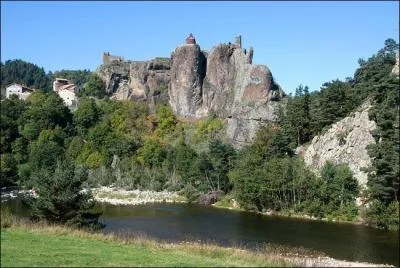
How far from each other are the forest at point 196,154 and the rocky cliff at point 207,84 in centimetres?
287

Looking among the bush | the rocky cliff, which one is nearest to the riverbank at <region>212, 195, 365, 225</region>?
the bush

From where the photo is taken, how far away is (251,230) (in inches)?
1574

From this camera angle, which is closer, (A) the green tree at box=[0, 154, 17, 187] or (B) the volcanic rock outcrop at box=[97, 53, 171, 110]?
(A) the green tree at box=[0, 154, 17, 187]

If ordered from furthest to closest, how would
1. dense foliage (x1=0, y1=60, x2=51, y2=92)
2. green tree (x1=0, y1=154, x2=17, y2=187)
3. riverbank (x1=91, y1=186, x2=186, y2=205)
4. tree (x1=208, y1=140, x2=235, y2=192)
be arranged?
dense foliage (x1=0, y1=60, x2=51, y2=92) < green tree (x1=0, y1=154, x2=17, y2=187) < tree (x1=208, y1=140, x2=235, y2=192) < riverbank (x1=91, y1=186, x2=186, y2=205)

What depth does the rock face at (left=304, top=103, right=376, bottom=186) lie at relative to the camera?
51.5 meters

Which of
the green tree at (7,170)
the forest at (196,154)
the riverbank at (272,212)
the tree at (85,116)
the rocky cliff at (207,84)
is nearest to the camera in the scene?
the forest at (196,154)

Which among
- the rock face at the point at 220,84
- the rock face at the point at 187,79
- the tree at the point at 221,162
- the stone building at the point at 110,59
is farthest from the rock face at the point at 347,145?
the stone building at the point at 110,59

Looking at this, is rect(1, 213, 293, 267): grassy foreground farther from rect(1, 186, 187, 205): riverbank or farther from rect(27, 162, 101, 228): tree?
rect(1, 186, 187, 205): riverbank

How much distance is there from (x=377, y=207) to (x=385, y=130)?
7579 mm

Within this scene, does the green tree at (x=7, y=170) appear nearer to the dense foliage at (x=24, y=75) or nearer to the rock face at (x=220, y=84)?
the rock face at (x=220, y=84)

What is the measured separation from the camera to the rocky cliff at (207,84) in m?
81.1

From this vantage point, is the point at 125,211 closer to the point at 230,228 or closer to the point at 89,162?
the point at 230,228

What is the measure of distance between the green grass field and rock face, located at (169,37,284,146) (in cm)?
6344

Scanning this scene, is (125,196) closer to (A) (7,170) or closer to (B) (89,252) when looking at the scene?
(A) (7,170)
